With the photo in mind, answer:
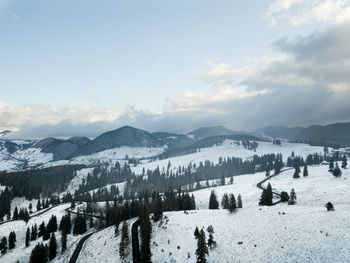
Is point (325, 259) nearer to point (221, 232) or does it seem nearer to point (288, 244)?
point (288, 244)

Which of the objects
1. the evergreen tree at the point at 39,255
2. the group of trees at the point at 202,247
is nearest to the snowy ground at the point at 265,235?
the group of trees at the point at 202,247

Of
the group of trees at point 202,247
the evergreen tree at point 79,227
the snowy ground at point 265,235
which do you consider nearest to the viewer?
the snowy ground at point 265,235

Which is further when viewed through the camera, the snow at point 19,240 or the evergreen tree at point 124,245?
the snow at point 19,240

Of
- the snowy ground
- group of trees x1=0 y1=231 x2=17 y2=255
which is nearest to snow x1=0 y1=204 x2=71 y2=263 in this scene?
group of trees x1=0 y1=231 x2=17 y2=255

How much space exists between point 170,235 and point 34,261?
45.4 metres

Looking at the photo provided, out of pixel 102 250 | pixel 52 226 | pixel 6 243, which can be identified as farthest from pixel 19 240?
pixel 102 250

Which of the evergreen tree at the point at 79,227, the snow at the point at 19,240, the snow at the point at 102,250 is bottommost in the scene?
the snow at the point at 19,240

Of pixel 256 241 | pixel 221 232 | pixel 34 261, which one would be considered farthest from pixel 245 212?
pixel 34 261

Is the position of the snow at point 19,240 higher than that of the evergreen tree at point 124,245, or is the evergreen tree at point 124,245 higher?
the evergreen tree at point 124,245

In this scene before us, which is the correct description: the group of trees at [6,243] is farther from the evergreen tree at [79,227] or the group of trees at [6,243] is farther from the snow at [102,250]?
the snow at [102,250]

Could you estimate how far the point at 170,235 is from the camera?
2422 inches

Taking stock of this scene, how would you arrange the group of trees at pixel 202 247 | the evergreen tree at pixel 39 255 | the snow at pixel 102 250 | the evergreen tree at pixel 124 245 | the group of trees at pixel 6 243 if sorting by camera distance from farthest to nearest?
the group of trees at pixel 6 243 < the evergreen tree at pixel 39 255 < the snow at pixel 102 250 < the evergreen tree at pixel 124 245 < the group of trees at pixel 202 247

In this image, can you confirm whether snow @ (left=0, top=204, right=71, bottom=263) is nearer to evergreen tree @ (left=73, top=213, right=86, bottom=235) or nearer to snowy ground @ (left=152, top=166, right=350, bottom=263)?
evergreen tree @ (left=73, top=213, right=86, bottom=235)

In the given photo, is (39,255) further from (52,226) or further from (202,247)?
(202,247)
